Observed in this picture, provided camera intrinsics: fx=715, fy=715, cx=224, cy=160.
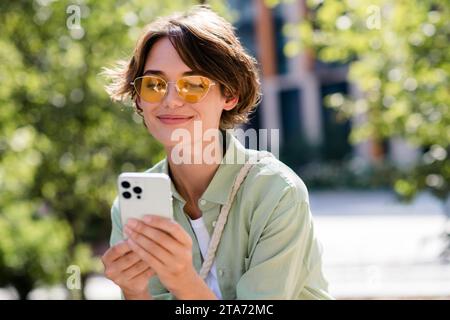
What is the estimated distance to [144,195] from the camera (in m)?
1.65

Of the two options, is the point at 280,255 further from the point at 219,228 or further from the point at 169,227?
the point at 169,227

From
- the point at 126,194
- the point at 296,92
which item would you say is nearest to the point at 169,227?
the point at 126,194

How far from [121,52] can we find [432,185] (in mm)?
2253

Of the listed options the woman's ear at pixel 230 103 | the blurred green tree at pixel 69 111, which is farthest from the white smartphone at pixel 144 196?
the blurred green tree at pixel 69 111

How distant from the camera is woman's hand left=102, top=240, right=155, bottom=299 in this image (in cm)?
168

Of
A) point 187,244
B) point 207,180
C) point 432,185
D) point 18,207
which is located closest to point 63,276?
point 18,207

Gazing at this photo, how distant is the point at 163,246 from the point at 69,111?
3802 mm

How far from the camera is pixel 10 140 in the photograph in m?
4.95

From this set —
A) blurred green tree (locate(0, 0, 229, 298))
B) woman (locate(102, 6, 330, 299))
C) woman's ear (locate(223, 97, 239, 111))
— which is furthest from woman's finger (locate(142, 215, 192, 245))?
blurred green tree (locate(0, 0, 229, 298))

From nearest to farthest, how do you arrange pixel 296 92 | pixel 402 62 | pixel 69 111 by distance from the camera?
1. pixel 402 62
2. pixel 69 111
3. pixel 296 92

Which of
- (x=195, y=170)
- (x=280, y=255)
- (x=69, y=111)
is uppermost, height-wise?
(x=69, y=111)

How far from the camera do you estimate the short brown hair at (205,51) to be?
6.31ft

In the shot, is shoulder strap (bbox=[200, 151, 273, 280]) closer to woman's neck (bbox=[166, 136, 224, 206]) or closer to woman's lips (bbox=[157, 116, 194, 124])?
woman's neck (bbox=[166, 136, 224, 206])

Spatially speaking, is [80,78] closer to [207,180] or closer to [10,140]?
[10,140]
